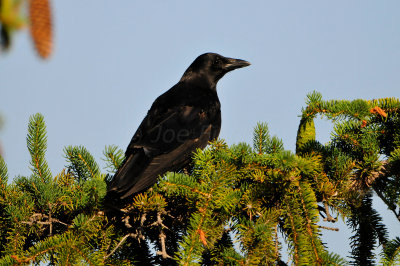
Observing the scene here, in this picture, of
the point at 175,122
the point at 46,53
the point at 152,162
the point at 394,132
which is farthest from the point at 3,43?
the point at 175,122

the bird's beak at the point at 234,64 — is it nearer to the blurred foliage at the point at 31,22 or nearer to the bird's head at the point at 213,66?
the bird's head at the point at 213,66

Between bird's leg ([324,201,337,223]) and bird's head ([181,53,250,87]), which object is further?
bird's head ([181,53,250,87])

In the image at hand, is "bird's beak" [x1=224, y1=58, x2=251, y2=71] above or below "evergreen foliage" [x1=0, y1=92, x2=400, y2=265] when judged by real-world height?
above

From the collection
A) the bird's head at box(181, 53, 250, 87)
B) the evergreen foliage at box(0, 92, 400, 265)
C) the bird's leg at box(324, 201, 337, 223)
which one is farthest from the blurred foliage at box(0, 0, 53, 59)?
the bird's head at box(181, 53, 250, 87)

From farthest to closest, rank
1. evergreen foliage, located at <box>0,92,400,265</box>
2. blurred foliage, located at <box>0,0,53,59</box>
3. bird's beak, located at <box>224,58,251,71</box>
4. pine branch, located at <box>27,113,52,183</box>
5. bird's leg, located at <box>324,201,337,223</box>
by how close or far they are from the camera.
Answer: bird's beak, located at <box>224,58,251,71</box>
pine branch, located at <box>27,113,52,183</box>
bird's leg, located at <box>324,201,337,223</box>
evergreen foliage, located at <box>0,92,400,265</box>
blurred foliage, located at <box>0,0,53,59</box>

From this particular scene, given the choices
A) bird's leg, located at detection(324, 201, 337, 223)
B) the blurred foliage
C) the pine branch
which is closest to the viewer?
the blurred foliage

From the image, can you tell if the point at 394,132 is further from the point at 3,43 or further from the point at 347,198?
the point at 3,43

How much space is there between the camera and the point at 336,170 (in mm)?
2859

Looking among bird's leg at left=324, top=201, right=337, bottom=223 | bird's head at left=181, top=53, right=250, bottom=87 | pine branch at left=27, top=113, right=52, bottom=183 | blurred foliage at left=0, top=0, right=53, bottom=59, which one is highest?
bird's head at left=181, top=53, right=250, bottom=87

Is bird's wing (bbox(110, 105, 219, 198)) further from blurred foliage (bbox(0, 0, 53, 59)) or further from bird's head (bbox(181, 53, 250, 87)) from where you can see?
blurred foliage (bbox(0, 0, 53, 59))

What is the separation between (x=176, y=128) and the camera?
14.8 ft

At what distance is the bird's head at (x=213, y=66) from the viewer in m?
5.81

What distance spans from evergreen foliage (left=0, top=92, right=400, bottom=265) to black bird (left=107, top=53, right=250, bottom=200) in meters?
0.25

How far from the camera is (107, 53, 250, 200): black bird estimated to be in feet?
10.9
